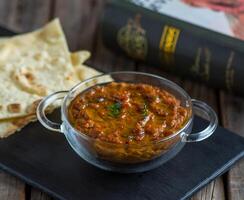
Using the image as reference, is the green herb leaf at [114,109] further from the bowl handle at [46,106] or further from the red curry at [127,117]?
the bowl handle at [46,106]

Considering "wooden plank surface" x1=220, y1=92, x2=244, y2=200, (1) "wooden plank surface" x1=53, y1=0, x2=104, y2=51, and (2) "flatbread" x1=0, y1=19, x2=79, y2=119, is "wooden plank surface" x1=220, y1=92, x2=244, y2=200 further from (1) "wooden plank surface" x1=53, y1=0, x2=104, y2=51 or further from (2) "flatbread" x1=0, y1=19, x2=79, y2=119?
(1) "wooden plank surface" x1=53, y1=0, x2=104, y2=51

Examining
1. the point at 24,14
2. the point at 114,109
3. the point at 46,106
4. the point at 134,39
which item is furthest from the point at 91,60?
the point at 114,109

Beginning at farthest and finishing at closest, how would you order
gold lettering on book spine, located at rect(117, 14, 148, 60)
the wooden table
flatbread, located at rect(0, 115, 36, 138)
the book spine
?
gold lettering on book spine, located at rect(117, 14, 148, 60)
the book spine
flatbread, located at rect(0, 115, 36, 138)
the wooden table

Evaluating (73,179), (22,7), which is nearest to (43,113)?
(73,179)

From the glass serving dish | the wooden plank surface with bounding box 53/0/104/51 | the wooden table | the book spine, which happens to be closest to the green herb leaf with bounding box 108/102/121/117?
the glass serving dish

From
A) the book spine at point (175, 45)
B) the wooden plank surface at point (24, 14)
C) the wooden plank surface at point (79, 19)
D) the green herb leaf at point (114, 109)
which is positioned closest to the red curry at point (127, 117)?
the green herb leaf at point (114, 109)

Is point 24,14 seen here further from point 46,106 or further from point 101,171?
point 101,171
